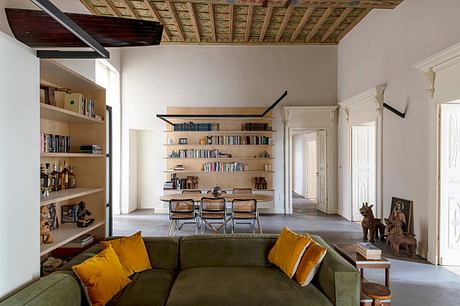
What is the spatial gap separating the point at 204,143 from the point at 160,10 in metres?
3.55

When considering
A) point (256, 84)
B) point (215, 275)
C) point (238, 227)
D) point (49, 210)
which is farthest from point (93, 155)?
point (256, 84)

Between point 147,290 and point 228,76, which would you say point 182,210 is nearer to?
point 147,290

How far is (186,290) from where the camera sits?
272cm

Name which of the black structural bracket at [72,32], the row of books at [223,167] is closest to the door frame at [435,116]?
the black structural bracket at [72,32]

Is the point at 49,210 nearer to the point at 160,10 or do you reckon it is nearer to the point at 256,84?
the point at 160,10

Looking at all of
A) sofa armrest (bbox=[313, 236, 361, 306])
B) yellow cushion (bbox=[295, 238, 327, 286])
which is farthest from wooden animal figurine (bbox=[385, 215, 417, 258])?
sofa armrest (bbox=[313, 236, 361, 306])

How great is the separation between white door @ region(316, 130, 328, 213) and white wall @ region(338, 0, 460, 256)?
2387 mm

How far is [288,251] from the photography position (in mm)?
3096

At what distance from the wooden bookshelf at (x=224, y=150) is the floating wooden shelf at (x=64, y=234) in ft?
17.6

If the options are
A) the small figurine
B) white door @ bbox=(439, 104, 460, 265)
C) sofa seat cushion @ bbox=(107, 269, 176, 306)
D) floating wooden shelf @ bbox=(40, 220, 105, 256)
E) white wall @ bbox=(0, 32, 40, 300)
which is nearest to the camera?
white wall @ bbox=(0, 32, 40, 300)

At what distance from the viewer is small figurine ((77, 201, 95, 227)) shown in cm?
393

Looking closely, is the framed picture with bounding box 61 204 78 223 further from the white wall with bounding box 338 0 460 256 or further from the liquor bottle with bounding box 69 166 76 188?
the white wall with bounding box 338 0 460 256

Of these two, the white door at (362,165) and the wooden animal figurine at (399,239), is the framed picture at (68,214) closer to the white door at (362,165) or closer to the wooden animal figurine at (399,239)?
the wooden animal figurine at (399,239)

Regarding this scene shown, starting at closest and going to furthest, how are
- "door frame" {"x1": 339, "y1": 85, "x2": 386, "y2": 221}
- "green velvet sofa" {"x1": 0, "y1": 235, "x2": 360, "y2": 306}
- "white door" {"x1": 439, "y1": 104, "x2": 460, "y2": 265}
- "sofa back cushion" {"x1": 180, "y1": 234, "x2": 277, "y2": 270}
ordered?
"green velvet sofa" {"x1": 0, "y1": 235, "x2": 360, "y2": 306}, "sofa back cushion" {"x1": 180, "y1": 234, "x2": 277, "y2": 270}, "white door" {"x1": 439, "y1": 104, "x2": 460, "y2": 265}, "door frame" {"x1": 339, "y1": 85, "x2": 386, "y2": 221}
